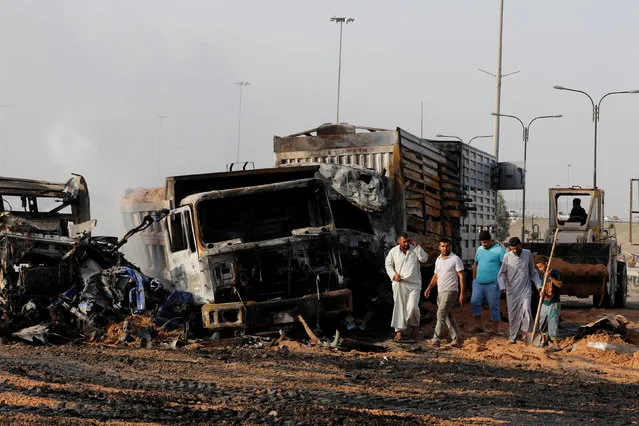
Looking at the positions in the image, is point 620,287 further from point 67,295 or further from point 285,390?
point 285,390

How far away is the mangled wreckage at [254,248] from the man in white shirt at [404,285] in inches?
29.0

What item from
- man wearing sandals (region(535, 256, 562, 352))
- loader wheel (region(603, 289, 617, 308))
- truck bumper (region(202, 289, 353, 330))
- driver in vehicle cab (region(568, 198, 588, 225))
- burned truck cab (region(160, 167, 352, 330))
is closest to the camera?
truck bumper (region(202, 289, 353, 330))

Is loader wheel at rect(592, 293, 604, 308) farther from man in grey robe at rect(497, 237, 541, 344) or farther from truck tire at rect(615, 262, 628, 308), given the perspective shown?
man in grey robe at rect(497, 237, 541, 344)

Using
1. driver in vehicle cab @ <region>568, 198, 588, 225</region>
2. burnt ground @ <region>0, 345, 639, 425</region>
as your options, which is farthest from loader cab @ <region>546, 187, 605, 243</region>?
burnt ground @ <region>0, 345, 639, 425</region>

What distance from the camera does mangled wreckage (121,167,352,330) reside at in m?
12.4

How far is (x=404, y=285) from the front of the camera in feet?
43.2

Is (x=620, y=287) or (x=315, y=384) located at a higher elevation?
(x=620, y=287)

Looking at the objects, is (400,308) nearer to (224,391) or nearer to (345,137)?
(345,137)

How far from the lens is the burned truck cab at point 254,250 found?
40.5 feet

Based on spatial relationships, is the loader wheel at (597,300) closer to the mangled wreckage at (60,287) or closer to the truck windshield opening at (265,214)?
the truck windshield opening at (265,214)

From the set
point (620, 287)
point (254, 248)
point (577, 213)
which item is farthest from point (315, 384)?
point (577, 213)

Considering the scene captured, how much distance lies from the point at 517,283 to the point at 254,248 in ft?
12.1

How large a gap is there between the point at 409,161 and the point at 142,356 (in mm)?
6566

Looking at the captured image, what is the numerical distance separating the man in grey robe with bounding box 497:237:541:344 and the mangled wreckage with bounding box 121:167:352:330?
7.30 feet
